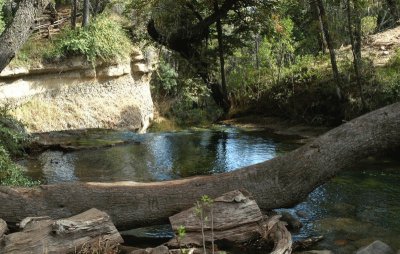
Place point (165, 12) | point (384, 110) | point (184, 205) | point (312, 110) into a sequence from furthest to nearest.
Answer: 1. point (165, 12)
2. point (312, 110)
3. point (384, 110)
4. point (184, 205)

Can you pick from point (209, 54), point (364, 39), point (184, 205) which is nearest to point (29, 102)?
point (209, 54)

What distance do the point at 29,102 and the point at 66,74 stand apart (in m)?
2.26

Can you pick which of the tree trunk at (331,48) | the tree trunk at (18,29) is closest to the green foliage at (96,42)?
the tree trunk at (331,48)

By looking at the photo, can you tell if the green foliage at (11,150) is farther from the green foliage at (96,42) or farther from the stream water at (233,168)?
the green foliage at (96,42)

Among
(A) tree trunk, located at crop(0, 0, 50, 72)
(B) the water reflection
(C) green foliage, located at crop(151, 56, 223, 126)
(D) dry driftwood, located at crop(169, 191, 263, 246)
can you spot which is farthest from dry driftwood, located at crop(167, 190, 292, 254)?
(C) green foliage, located at crop(151, 56, 223, 126)

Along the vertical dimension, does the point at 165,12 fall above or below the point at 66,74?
above

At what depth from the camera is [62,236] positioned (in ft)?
14.2

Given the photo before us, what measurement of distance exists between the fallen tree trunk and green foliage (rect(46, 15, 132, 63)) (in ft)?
47.8

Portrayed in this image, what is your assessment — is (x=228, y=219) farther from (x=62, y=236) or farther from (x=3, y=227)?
(x=3, y=227)

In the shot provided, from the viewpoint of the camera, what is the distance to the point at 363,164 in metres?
9.43

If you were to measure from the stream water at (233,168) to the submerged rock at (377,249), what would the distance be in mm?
362

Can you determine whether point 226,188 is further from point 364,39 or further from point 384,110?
point 364,39

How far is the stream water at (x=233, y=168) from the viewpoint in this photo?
571 centimetres

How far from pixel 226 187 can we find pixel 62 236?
191 centimetres
